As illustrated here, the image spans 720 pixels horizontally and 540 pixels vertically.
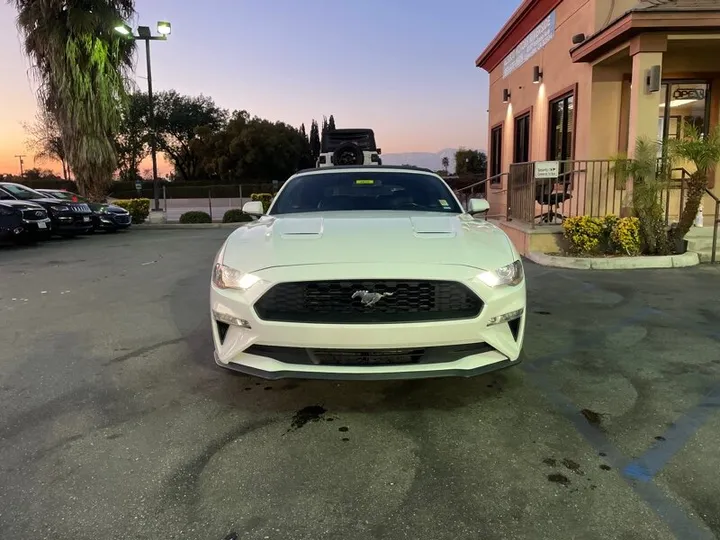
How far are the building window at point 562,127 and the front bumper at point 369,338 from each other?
32.2 ft

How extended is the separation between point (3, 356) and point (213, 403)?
2403 millimetres

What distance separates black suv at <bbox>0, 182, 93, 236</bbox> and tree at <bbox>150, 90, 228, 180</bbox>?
39097mm

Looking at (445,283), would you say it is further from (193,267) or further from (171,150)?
(171,150)

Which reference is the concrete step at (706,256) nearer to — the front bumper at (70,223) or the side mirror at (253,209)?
the side mirror at (253,209)

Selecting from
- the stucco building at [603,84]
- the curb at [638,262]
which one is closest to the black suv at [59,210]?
the stucco building at [603,84]

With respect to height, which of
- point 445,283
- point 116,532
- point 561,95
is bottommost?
point 116,532

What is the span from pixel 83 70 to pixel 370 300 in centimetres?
1904

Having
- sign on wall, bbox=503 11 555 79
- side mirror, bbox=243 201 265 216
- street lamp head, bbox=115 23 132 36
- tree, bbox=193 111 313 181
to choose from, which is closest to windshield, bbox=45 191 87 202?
street lamp head, bbox=115 23 132 36

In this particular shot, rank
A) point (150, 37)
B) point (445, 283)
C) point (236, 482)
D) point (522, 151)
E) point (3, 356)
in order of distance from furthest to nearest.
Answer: point (150, 37)
point (522, 151)
point (3, 356)
point (445, 283)
point (236, 482)

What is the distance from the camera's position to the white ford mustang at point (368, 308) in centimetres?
324

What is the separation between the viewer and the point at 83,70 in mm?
18609

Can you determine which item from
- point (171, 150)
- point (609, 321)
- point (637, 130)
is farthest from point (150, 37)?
point (171, 150)

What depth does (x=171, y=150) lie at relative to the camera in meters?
58.2

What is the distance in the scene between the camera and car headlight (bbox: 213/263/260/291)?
11.2ft
